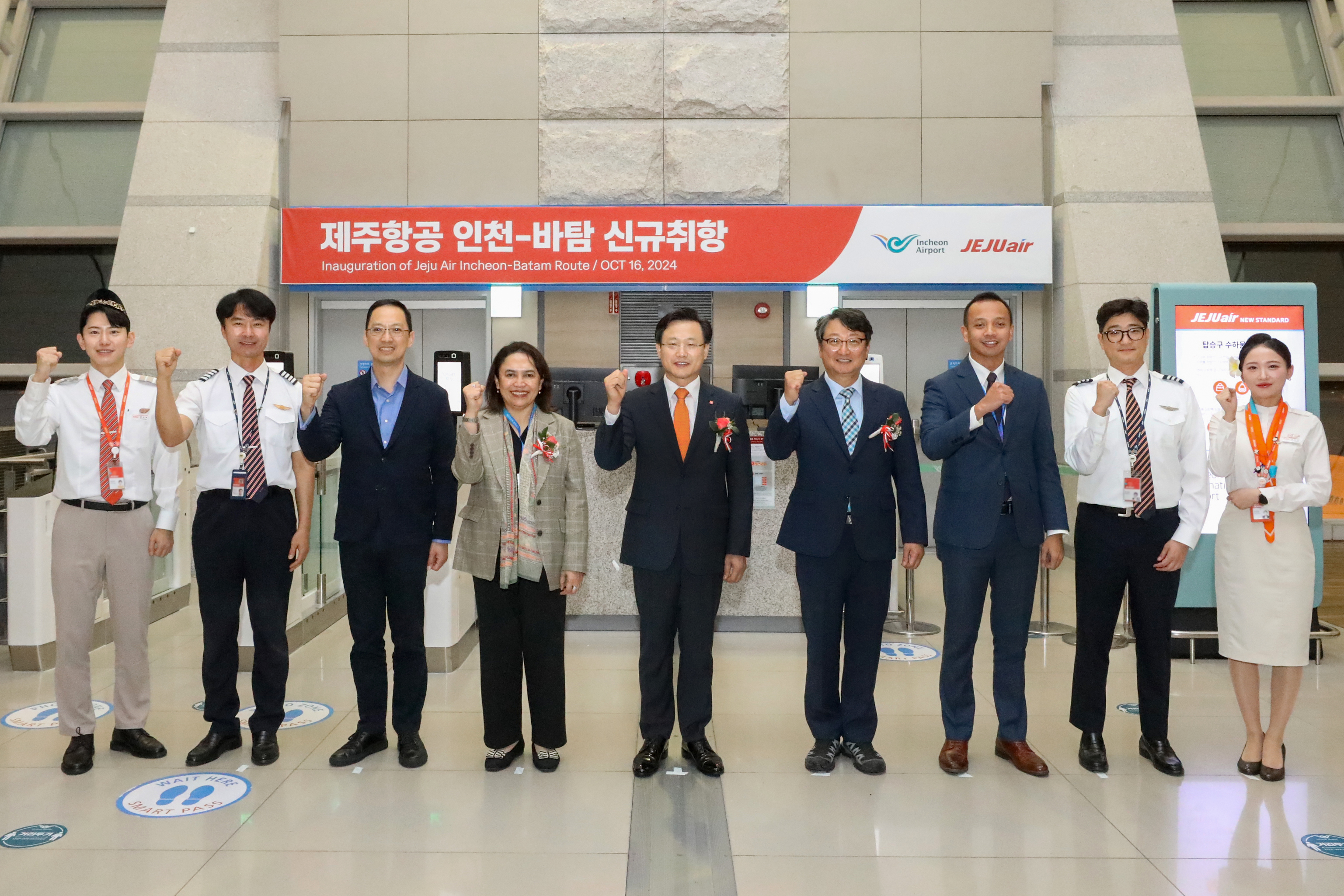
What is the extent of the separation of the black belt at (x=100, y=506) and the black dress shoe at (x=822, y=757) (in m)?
2.61

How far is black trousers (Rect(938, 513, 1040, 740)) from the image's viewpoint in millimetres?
3418

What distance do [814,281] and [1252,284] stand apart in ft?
12.5

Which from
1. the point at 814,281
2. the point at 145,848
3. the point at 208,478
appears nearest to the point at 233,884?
the point at 145,848

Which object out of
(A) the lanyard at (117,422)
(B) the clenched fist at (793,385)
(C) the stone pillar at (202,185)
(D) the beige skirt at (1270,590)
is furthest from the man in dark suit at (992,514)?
(C) the stone pillar at (202,185)

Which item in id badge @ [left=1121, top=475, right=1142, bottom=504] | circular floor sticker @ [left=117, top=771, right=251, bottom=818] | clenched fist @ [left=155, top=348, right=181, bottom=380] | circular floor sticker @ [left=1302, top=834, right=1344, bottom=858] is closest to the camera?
circular floor sticker @ [left=1302, top=834, right=1344, bottom=858]

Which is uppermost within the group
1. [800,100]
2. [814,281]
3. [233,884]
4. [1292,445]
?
[800,100]

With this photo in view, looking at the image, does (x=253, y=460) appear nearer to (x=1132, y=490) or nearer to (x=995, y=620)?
(x=995, y=620)

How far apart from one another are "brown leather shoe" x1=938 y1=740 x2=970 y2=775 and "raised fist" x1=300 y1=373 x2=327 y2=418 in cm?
254

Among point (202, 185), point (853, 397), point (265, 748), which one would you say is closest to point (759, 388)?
point (853, 397)

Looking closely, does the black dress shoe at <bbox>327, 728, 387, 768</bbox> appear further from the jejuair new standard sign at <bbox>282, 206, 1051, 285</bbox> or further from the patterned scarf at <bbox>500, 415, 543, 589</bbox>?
the jejuair new standard sign at <bbox>282, 206, 1051, 285</bbox>

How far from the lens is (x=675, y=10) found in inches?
336

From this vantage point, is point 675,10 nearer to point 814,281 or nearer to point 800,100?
point 800,100

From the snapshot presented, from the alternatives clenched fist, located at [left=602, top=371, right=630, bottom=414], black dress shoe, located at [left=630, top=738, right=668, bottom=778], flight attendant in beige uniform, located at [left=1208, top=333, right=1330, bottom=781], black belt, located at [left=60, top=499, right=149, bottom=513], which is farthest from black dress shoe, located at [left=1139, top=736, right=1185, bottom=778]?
black belt, located at [left=60, top=499, right=149, bottom=513]

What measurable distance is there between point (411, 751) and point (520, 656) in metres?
0.54
